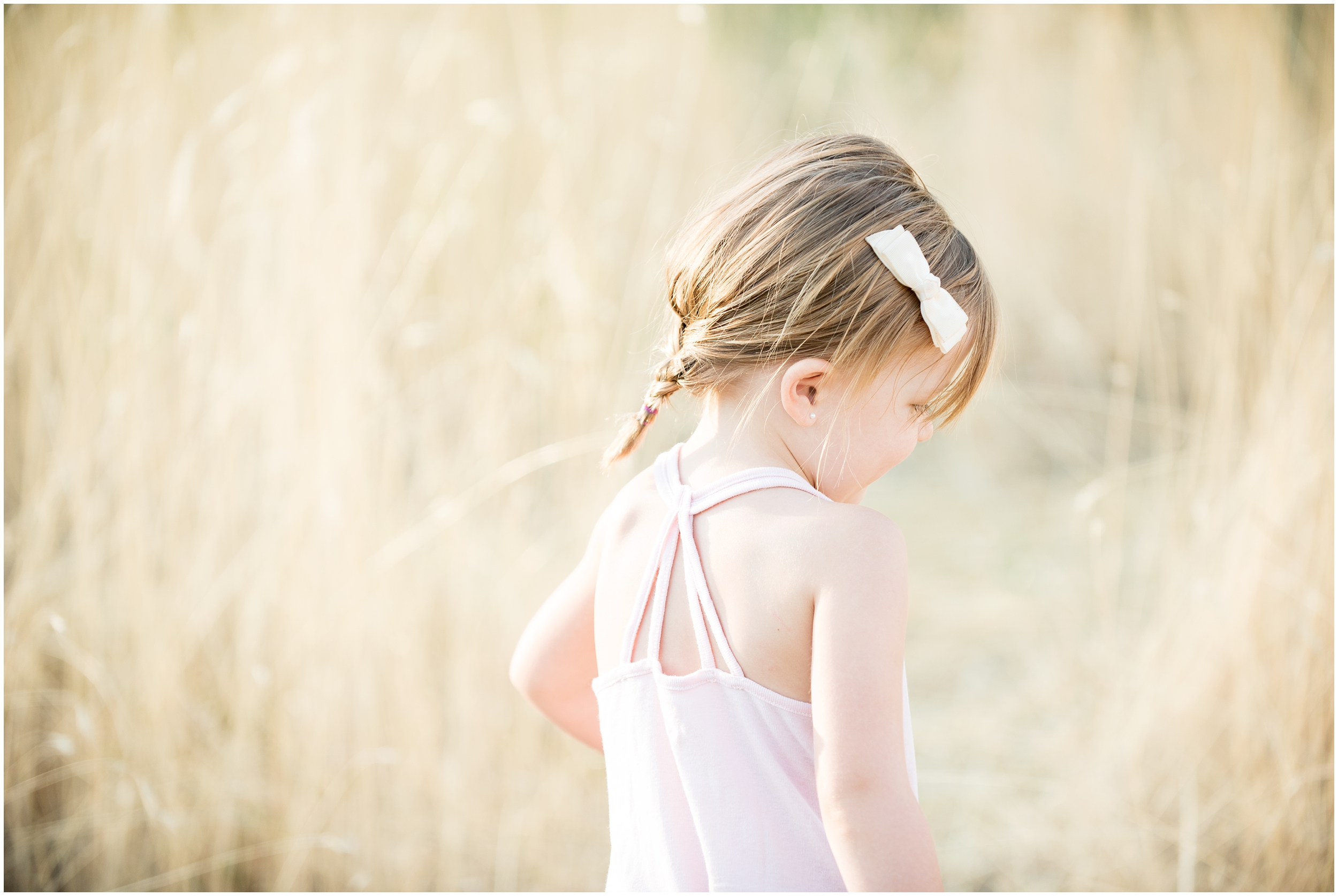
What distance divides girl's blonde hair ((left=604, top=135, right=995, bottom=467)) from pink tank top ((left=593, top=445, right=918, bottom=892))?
108 millimetres

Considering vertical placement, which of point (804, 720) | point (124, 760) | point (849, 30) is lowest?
point (124, 760)

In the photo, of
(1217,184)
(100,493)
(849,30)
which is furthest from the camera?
(849,30)

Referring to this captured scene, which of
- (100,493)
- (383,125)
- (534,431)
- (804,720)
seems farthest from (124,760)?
(804,720)

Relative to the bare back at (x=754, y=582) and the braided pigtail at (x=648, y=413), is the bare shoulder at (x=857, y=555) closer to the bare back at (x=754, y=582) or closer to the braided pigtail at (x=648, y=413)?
the bare back at (x=754, y=582)

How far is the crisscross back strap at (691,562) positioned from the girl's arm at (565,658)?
134 mm

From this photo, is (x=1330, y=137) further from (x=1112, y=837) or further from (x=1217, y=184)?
(x=1112, y=837)

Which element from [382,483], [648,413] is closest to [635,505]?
[648,413]

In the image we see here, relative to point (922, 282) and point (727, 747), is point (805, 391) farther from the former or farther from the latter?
point (727, 747)

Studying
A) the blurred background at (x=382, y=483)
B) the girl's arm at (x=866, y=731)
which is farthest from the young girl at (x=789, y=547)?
the blurred background at (x=382, y=483)

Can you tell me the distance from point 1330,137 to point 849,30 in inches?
55.0

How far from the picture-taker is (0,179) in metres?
1.62

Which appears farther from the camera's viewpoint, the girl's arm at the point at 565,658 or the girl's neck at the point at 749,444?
the girl's arm at the point at 565,658

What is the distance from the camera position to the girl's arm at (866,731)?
0.62m

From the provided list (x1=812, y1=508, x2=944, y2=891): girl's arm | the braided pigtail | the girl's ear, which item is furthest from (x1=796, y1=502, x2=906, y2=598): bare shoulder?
the braided pigtail
